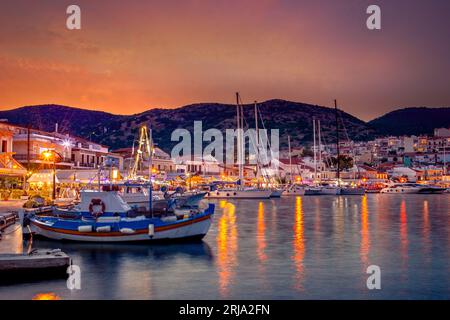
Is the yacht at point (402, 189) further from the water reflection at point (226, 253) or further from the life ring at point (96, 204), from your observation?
the life ring at point (96, 204)

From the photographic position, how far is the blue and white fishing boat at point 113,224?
87.2ft

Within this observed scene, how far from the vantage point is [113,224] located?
2659 centimetres

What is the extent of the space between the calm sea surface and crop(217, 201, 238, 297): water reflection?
0.13 ft

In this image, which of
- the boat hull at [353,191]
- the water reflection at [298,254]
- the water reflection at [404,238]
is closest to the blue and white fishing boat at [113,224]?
the water reflection at [298,254]

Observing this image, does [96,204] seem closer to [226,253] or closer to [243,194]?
[226,253]

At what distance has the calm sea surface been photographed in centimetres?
1744

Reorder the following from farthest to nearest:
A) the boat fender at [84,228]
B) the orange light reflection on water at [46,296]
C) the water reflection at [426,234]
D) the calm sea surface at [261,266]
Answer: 1. the water reflection at [426,234]
2. the boat fender at [84,228]
3. the calm sea surface at [261,266]
4. the orange light reflection on water at [46,296]

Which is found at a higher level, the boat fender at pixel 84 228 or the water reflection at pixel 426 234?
the boat fender at pixel 84 228

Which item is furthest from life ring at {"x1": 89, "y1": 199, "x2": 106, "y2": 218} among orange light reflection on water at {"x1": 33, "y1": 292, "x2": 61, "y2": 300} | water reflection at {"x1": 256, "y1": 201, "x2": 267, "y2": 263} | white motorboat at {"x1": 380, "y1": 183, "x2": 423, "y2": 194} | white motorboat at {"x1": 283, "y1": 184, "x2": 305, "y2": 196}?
white motorboat at {"x1": 380, "y1": 183, "x2": 423, "y2": 194}

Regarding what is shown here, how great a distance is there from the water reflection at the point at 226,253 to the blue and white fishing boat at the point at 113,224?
193cm

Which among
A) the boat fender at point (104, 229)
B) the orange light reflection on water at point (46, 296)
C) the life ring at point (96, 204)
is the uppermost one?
the life ring at point (96, 204)

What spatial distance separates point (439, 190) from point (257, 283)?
114167 mm

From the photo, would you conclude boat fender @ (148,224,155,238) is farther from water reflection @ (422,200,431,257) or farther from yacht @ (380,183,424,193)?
yacht @ (380,183,424,193)
